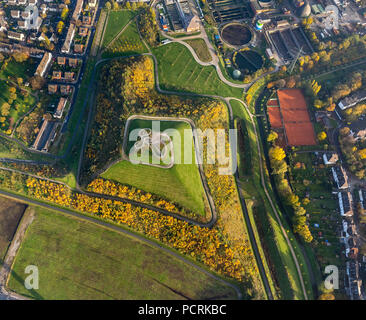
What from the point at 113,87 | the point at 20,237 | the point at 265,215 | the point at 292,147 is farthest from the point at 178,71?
the point at 20,237

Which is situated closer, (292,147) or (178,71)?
(292,147)

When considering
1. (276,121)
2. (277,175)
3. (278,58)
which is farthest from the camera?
(278,58)

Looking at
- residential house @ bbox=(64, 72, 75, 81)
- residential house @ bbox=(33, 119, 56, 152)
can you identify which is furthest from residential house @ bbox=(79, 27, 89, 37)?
residential house @ bbox=(33, 119, 56, 152)

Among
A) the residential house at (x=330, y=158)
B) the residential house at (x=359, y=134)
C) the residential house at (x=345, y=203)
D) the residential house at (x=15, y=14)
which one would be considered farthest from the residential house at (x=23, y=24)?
the residential house at (x=345, y=203)

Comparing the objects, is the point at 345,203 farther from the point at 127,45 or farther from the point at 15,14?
the point at 15,14

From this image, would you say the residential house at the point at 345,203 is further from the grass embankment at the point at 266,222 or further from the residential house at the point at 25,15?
the residential house at the point at 25,15

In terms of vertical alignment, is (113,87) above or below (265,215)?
above

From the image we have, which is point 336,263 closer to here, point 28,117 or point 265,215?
point 265,215

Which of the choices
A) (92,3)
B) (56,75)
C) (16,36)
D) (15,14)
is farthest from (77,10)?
(56,75)
